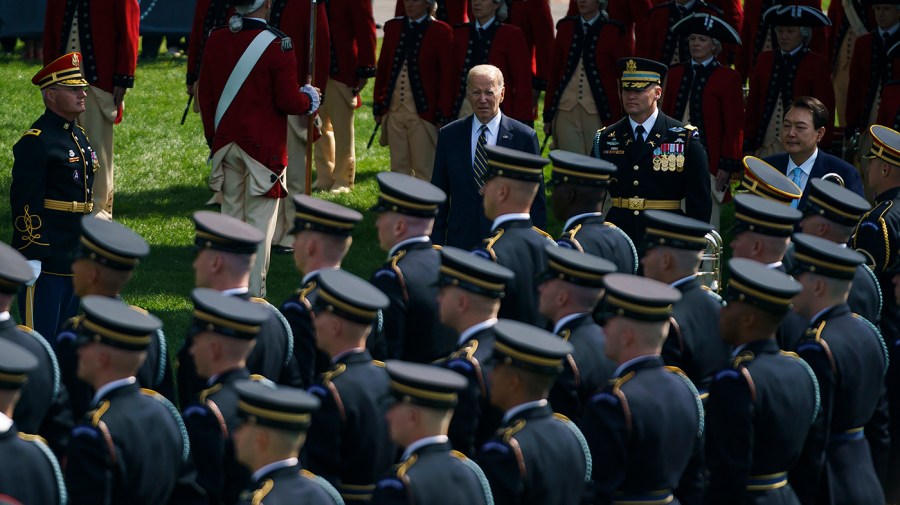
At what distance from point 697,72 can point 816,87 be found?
1106 mm

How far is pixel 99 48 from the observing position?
40.7 feet

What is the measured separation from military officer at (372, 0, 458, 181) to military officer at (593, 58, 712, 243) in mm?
3362

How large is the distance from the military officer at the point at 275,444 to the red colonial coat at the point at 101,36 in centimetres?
800

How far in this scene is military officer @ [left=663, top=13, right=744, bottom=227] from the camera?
1189cm

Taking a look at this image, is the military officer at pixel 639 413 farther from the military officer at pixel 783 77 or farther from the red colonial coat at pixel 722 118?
the military officer at pixel 783 77

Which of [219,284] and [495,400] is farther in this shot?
[219,284]

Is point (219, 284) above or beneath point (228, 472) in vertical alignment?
above

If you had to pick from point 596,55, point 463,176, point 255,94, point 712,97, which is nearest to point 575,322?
point 463,176

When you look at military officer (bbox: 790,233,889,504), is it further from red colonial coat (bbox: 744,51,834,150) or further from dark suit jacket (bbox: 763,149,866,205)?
red colonial coat (bbox: 744,51,834,150)

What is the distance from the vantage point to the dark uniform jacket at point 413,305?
7.32 metres

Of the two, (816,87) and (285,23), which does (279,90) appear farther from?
(816,87)

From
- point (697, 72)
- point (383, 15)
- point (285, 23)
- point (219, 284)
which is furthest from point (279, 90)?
point (383, 15)

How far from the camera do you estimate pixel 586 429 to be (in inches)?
231

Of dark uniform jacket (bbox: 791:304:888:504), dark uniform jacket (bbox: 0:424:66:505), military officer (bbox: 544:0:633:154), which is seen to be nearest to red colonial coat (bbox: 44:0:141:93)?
military officer (bbox: 544:0:633:154)
